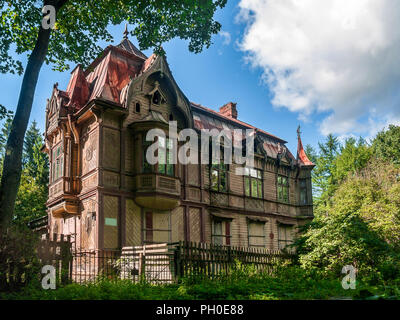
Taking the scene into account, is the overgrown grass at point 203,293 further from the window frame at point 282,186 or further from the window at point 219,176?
the window frame at point 282,186

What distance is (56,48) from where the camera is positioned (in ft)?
53.5

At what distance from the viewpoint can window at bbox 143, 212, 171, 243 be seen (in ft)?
66.4

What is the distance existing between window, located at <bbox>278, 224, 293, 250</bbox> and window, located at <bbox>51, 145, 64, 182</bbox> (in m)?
16.4

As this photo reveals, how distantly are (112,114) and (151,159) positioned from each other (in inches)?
120

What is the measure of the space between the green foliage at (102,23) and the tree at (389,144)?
3510 centimetres

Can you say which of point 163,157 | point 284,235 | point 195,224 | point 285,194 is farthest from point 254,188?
point 163,157

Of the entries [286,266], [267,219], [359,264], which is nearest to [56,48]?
[286,266]

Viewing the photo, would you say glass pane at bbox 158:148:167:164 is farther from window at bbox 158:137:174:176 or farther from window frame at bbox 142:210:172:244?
window frame at bbox 142:210:172:244

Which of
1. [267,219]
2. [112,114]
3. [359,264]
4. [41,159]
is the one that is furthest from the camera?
[41,159]

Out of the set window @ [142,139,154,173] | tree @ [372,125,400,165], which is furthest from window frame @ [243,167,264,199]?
tree @ [372,125,400,165]

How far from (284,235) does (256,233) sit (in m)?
3.65

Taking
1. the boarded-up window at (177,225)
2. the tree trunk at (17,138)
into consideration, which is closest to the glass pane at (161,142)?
the boarded-up window at (177,225)
